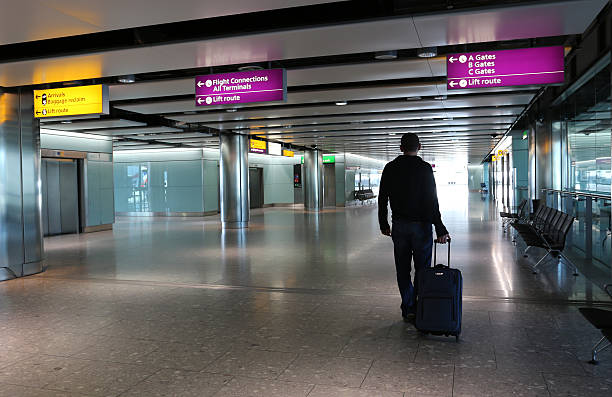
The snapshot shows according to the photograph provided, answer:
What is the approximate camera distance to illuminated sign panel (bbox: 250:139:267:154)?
18.8 meters

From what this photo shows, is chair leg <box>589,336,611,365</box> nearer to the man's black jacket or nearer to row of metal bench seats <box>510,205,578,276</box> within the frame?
the man's black jacket

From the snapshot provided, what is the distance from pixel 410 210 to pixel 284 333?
1.71 m

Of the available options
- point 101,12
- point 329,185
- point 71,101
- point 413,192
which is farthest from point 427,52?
point 329,185

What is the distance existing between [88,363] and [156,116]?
10708mm

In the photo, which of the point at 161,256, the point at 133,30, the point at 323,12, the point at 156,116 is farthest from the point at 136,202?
the point at 323,12

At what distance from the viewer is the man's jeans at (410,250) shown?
493 cm

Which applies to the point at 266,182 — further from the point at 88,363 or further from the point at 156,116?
the point at 88,363

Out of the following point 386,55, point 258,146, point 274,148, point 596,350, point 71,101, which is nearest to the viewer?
A: point 596,350

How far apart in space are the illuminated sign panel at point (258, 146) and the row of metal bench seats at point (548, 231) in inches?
428

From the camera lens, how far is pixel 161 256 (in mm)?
10484

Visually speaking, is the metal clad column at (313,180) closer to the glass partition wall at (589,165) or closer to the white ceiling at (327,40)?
the glass partition wall at (589,165)

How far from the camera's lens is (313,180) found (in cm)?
2728

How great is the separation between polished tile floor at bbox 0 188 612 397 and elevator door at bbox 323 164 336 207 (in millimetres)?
21640

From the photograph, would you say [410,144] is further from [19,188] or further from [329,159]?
[329,159]
